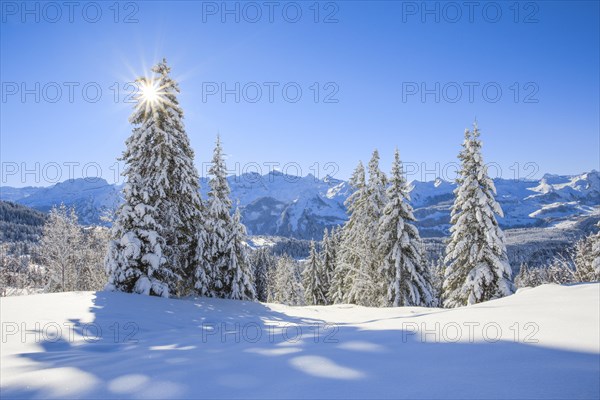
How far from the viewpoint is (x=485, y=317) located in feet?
18.5

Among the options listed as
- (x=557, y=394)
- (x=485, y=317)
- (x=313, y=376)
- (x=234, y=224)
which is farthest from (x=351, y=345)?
(x=234, y=224)

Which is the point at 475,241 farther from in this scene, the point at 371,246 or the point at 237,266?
the point at 237,266

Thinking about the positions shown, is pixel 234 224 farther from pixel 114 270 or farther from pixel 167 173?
pixel 114 270

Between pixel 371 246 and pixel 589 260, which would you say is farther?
pixel 589 260

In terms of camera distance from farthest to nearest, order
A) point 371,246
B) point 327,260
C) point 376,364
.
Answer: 1. point 327,260
2. point 371,246
3. point 376,364

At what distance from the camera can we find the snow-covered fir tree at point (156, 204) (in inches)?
639

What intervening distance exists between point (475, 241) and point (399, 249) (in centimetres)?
498

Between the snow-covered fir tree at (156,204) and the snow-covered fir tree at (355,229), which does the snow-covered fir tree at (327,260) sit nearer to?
the snow-covered fir tree at (355,229)

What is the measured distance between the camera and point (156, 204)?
17.7 meters

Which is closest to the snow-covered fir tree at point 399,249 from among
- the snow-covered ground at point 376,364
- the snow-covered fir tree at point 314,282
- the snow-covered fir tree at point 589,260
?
the snow-covered fir tree at point 589,260

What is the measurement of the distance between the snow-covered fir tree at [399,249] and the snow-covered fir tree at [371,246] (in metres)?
0.77

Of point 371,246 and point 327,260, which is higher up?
point 371,246

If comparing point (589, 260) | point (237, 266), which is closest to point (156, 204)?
point (237, 266)

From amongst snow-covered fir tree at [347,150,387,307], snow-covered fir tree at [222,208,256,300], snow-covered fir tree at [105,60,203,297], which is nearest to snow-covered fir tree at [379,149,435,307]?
snow-covered fir tree at [347,150,387,307]
